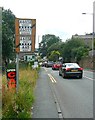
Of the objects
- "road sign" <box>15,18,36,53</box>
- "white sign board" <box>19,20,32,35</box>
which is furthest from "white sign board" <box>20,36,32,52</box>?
"white sign board" <box>19,20,32,35</box>

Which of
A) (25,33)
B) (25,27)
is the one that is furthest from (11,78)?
(25,27)

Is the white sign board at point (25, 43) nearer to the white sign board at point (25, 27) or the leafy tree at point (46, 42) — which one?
the white sign board at point (25, 27)

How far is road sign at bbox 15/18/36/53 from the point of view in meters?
11.2

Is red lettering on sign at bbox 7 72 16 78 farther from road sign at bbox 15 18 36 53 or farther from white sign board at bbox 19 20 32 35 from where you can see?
white sign board at bbox 19 20 32 35

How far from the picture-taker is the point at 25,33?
11195mm

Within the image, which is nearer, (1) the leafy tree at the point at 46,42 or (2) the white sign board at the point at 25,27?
(2) the white sign board at the point at 25,27

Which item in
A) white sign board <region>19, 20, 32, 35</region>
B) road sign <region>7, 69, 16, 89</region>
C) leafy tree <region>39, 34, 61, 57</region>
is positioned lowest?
road sign <region>7, 69, 16, 89</region>

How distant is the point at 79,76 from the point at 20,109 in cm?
2057

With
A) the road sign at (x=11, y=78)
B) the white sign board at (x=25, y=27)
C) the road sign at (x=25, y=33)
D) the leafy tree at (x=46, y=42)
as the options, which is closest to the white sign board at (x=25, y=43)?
the road sign at (x=25, y=33)

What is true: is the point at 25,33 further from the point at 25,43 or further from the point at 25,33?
the point at 25,43

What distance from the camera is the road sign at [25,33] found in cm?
1116

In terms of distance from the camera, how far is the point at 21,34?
440 inches

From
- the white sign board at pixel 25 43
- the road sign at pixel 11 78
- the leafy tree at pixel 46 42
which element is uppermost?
the leafy tree at pixel 46 42

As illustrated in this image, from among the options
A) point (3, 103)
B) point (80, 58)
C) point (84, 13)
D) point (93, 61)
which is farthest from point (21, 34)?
point (80, 58)
